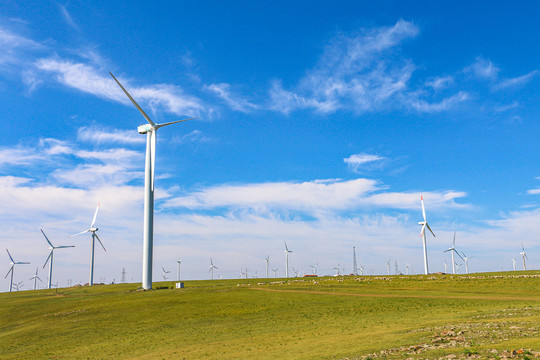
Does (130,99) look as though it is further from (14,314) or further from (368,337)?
(368,337)

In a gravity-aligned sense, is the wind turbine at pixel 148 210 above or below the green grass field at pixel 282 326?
above

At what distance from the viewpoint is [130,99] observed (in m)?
108

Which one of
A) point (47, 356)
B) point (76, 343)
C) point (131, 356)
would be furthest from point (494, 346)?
point (76, 343)

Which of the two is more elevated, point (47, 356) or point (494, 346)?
point (494, 346)

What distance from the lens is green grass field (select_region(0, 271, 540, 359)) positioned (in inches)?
1246

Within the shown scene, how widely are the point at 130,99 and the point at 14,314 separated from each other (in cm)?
5800

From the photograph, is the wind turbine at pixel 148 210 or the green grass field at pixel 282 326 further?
the wind turbine at pixel 148 210

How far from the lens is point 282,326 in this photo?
52.1m

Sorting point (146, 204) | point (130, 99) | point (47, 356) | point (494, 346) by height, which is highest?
point (130, 99)

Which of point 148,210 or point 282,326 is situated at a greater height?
point 148,210

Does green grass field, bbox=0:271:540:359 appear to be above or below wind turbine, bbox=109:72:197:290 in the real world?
below

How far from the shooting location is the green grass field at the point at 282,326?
31.6 metres

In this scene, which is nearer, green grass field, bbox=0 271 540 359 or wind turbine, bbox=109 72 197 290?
green grass field, bbox=0 271 540 359

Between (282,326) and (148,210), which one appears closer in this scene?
(282,326)
